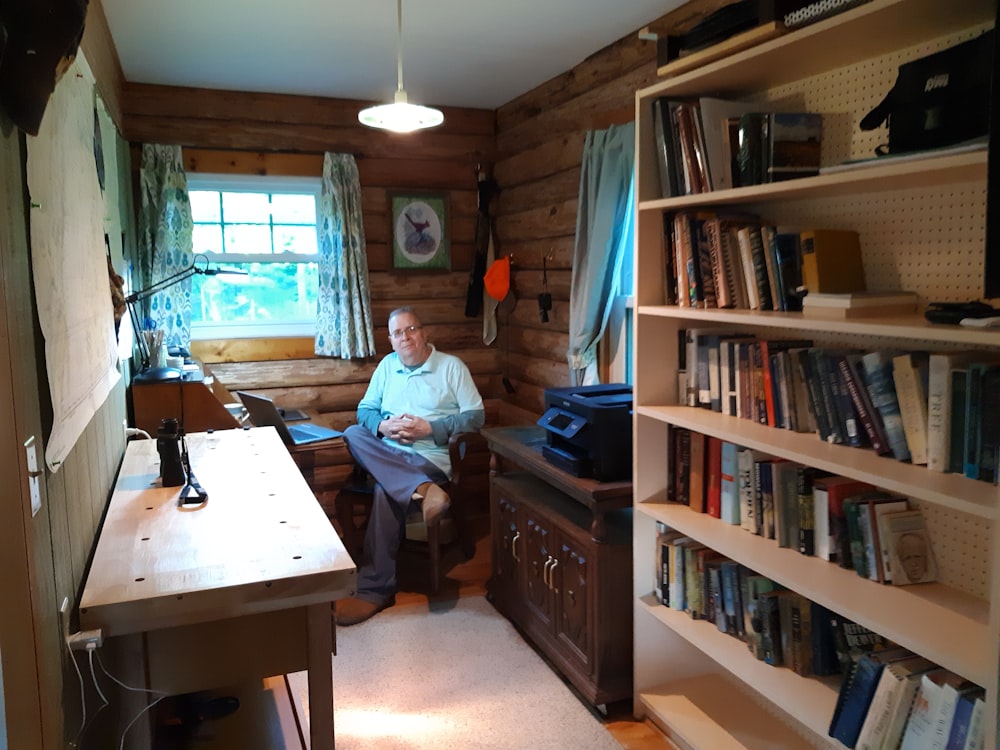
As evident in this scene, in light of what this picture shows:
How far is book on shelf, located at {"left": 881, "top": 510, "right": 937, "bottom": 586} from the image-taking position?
1.75 metres

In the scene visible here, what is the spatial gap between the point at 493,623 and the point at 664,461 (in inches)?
47.2

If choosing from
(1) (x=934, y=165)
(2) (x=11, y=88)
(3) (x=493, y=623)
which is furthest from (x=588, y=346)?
(2) (x=11, y=88)

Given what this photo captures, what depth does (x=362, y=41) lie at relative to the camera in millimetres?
3242

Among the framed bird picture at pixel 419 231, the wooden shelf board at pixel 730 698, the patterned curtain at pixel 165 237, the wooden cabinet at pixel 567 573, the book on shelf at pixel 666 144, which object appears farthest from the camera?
the framed bird picture at pixel 419 231

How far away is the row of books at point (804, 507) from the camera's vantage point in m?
1.77

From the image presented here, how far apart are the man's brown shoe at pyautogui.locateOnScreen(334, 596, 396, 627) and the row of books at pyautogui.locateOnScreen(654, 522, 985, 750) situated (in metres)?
1.39

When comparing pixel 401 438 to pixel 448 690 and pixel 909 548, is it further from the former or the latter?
pixel 909 548

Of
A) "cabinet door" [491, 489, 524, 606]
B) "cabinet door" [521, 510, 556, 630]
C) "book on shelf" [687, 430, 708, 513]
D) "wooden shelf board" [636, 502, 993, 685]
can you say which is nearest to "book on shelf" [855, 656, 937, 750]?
"wooden shelf board" [636, 502, 993, 685]

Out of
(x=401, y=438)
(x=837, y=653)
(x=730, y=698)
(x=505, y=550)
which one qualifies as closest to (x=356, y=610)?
(x=505, y=550)

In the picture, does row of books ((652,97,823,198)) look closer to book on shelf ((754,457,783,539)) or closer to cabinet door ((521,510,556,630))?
book on shelf ((754,457,783,539))

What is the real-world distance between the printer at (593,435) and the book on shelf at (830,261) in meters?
0.81

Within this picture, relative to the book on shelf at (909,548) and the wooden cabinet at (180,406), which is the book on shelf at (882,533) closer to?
the book on shelf at (909,548)

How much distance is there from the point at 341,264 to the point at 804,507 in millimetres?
2972

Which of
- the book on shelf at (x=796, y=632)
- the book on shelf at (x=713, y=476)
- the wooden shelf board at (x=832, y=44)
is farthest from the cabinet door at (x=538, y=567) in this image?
the wooden shelf board at (x=832, y=44)
